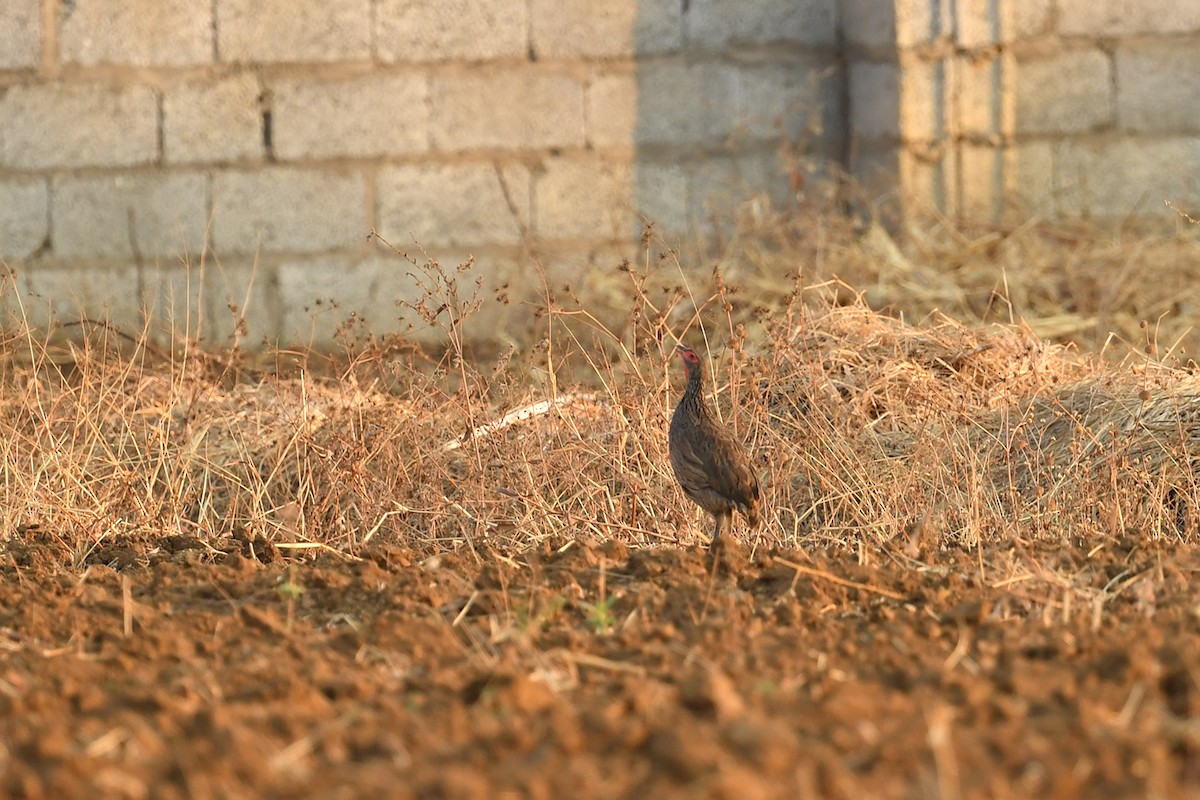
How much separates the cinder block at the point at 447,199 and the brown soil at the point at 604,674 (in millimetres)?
3743

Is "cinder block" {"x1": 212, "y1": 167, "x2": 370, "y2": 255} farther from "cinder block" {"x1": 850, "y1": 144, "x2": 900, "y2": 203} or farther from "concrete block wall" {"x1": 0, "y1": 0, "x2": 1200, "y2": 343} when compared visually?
"cinder block" {"x1": 850, "y1": 144, "x2": 900, "y2": 203}

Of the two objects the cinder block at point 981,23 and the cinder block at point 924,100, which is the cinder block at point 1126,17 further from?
the cinder block at point 924,100

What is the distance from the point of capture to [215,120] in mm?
7297

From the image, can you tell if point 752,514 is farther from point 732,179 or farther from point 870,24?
point 870,24

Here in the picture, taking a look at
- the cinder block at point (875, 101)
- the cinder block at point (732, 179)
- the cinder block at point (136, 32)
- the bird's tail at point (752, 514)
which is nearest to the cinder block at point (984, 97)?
the cinder block at point (875, 101)

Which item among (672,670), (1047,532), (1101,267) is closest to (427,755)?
(672,670)

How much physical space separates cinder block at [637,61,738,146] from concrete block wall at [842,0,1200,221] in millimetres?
603

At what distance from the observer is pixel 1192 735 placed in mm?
2031

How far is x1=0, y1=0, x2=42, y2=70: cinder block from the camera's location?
723cm

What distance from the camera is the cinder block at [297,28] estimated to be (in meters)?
7.27

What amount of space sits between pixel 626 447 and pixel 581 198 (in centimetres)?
286

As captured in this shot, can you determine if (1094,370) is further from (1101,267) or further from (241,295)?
(241,295)

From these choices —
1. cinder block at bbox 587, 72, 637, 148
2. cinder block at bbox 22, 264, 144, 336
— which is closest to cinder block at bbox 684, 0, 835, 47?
cinder block at bbox 587, 72, 637, 148

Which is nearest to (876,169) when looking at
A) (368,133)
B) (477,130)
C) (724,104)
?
(724,104)
